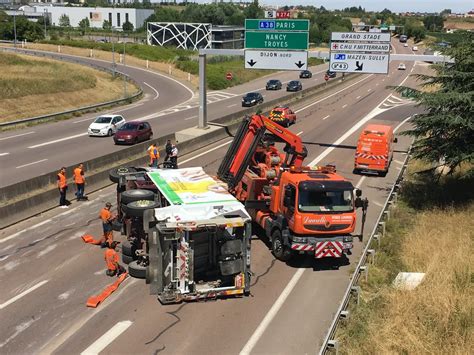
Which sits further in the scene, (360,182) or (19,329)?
(360,182)

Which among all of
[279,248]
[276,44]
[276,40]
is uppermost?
[276,40]

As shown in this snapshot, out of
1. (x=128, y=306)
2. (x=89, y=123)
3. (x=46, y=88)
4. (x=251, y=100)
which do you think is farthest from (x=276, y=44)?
(x=46, y=88)

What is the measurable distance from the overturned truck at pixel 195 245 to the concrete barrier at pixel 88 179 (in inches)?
272

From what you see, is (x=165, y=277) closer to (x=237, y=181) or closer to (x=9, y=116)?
(x=237, y=181)

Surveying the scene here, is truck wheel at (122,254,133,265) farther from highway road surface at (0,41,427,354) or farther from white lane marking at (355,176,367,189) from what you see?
white lane marking at (355,176,367,189)

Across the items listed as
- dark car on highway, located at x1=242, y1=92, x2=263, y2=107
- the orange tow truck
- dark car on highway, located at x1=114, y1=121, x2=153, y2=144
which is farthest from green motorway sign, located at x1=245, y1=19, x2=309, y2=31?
dark car on highway, located at x1=242, y1=92, x2=263, y2=107

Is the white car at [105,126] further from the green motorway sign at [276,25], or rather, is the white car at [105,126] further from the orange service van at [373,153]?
the orange service van at [373,153]

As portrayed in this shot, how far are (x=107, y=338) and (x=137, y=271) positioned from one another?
10.7 ft

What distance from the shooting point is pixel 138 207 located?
1527 cm

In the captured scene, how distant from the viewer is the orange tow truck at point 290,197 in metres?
15.1

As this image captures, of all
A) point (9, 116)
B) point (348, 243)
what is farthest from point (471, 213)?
point (9, 116)

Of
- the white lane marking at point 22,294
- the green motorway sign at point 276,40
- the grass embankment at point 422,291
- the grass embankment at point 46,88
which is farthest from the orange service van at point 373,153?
the grass embankment at point 46,88

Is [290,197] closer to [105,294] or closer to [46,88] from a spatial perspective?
[105,294]

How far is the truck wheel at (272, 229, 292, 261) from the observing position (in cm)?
1594
